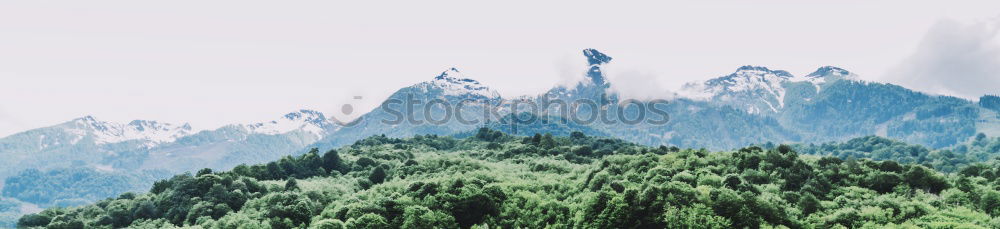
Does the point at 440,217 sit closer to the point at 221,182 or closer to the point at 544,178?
the point at 544,178

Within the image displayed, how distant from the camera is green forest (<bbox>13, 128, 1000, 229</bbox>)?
156 ft

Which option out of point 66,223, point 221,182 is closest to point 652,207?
point 221,182

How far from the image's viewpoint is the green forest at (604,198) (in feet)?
156

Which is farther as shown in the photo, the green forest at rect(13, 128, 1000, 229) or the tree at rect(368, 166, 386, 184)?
the tree at rect(368, 166, 386, 184)

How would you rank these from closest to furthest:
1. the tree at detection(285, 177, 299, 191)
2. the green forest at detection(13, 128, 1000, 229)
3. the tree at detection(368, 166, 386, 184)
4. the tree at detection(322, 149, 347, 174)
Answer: the green forest at detection(13, 128, 1000, 229), the tree at detection(285, 177, 299, 191), the tree at detection(368, 166, 386, 184), the tree at detection(322, 149, 347, 174)

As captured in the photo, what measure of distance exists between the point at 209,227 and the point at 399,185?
22379mm

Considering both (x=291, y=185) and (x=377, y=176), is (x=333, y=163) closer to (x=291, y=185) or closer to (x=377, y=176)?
(x=377, y=176)

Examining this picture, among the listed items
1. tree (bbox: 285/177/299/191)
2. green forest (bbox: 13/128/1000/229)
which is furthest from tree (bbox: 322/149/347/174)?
tree (bbox: 285/177/299/191)

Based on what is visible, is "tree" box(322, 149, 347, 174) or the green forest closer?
the green forest

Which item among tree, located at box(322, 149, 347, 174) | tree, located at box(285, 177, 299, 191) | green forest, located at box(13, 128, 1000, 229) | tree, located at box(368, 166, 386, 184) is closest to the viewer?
green forest, located at box(13, 128, 1000, 229)

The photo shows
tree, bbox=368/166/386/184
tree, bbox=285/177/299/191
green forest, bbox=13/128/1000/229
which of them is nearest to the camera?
green forest, bbox=13/128/1000/229

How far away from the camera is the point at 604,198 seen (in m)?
52.3

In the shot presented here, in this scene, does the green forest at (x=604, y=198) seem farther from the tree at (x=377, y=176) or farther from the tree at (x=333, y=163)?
the tree at (x=333, y=163)

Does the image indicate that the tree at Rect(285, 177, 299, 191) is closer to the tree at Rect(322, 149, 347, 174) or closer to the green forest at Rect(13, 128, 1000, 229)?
the green forest at Rect(13, 128, 1000, 229)
